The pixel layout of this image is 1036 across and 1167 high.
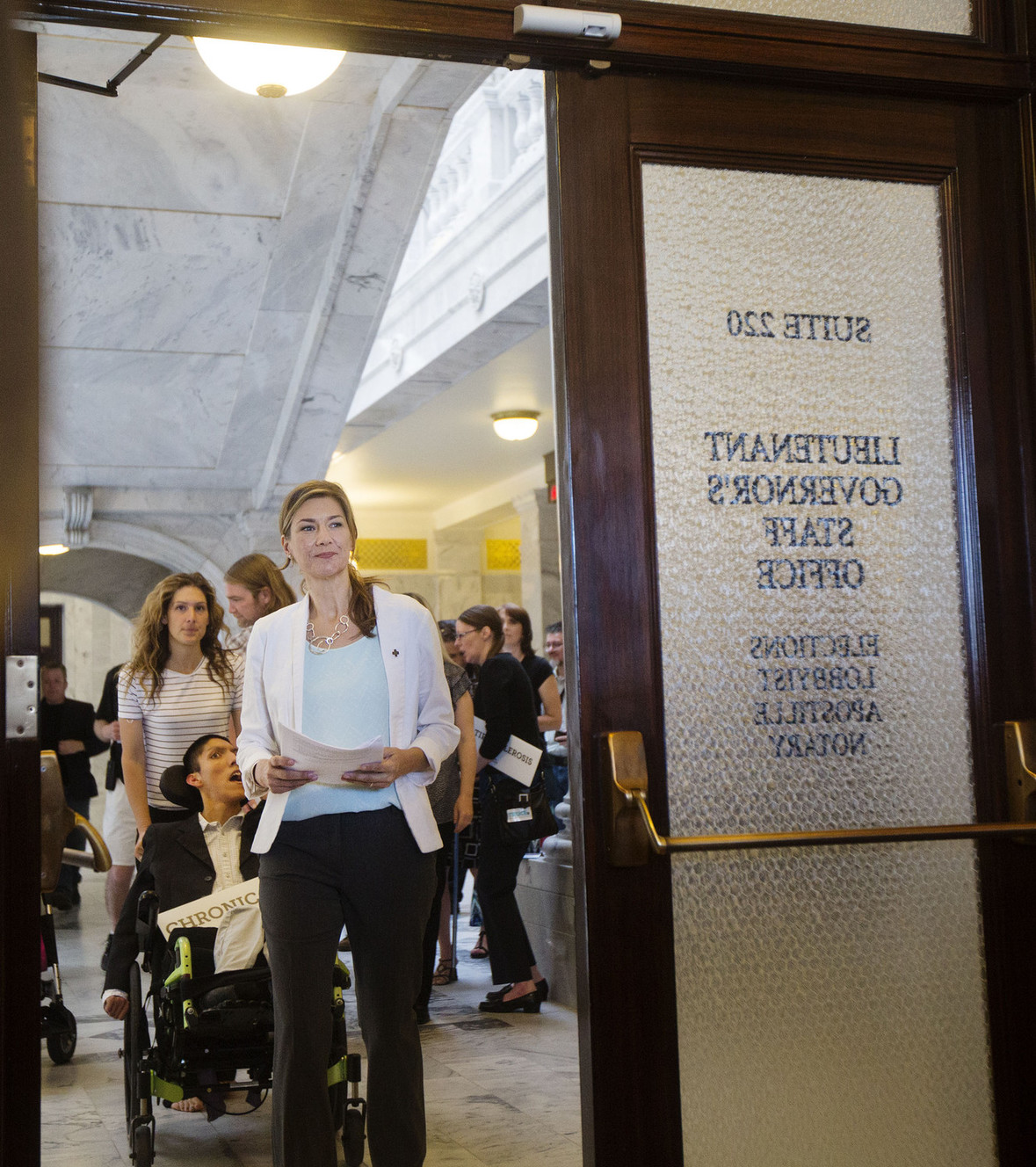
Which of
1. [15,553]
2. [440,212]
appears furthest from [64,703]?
[15,553]

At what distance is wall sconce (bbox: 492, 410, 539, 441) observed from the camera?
11.3 meters

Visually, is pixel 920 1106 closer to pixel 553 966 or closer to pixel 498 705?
pixel 498 705

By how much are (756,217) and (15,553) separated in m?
1.27

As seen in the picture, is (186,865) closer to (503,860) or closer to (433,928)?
(433,928)

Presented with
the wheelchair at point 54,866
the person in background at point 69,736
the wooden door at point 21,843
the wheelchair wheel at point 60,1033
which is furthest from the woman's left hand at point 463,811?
the person in background at point 69,736

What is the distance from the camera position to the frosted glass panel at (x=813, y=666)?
6.55 feet

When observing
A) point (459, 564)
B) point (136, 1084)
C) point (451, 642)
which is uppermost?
point (459, 564)

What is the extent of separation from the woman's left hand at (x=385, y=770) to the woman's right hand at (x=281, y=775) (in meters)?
0.08

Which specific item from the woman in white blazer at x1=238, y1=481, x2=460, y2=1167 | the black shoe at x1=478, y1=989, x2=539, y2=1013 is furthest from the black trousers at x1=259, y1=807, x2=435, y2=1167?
the black shoe at x1=478, y1=989, x2=539, y2=1013

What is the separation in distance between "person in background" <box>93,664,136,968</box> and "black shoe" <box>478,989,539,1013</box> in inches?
59.6

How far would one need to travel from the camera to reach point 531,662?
6469 millimetres

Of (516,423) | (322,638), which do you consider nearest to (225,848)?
(322,638)

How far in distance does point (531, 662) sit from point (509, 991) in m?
1.80

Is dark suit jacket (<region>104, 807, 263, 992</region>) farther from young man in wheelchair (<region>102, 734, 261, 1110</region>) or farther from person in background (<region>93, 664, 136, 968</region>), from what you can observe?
person in background (<region>93, 664, 136, 968</region>)
